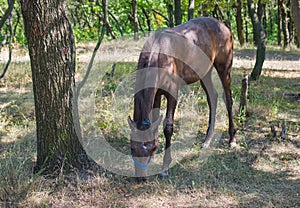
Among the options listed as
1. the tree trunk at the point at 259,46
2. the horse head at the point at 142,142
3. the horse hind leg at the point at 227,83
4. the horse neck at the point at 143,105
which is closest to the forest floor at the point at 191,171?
the horse hind leg at the point at 227,83

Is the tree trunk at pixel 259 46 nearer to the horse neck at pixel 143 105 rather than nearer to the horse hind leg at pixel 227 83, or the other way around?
the horse hind leg at pixel 227 83

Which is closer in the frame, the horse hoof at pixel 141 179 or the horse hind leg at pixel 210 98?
the horse hoof at pixel 141 179

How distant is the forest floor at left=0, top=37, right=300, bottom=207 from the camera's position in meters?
3.62

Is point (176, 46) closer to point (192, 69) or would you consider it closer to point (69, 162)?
point (192, 69)

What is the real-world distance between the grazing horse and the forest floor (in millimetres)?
309

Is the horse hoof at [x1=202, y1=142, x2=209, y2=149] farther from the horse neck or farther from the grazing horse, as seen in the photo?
the horse neck

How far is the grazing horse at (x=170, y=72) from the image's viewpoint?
3.70 m

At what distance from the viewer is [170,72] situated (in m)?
4.33

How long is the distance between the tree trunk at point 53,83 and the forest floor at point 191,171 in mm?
276

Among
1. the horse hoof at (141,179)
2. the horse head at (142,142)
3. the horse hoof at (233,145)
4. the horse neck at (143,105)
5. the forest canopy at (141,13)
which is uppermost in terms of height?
the forest canopy at (141,13)

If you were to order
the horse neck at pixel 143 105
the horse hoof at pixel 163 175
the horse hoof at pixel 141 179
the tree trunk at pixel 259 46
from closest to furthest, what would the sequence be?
1. the horse neck at pixel 143 105
2. the horse hoof at pixel 141 179
3. the horse hoof at pixel 163 175
4. the tree trunk at pixel 259 46

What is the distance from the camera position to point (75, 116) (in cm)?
412

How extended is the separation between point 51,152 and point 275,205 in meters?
2.59

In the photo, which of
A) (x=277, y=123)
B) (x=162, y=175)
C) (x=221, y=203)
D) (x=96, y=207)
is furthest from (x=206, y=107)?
(x=96, y=207)
